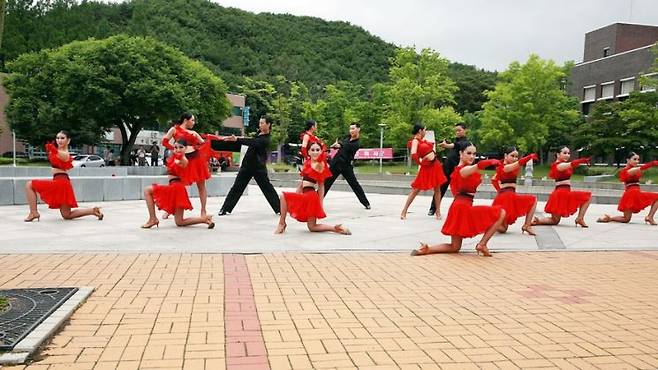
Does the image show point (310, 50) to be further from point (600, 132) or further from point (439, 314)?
point (439, 314)

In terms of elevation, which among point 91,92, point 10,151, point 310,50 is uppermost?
point 310,50

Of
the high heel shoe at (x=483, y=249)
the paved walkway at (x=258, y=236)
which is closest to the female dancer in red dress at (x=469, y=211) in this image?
the high heel shoe at (x=483, y=249)

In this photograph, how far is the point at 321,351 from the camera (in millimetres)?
3838

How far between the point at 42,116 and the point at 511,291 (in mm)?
34631

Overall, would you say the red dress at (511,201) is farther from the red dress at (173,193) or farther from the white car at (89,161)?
the white car at (89,161)

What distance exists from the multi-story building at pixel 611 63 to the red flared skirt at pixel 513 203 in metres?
42.8

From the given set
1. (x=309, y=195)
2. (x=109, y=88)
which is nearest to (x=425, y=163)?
(x=309, y=195)

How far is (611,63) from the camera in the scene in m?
48.9

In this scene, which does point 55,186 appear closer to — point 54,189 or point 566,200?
point 54,189

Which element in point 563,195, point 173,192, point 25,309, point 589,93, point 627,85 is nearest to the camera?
point 25,309

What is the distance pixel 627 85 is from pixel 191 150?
47780mm

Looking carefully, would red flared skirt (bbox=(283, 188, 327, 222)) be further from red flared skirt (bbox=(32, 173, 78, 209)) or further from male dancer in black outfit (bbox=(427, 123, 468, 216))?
red flared skirt (bbox=(32, 173, 78, 209))

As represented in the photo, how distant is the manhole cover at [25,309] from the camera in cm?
379

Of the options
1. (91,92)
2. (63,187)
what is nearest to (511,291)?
(63,187)
